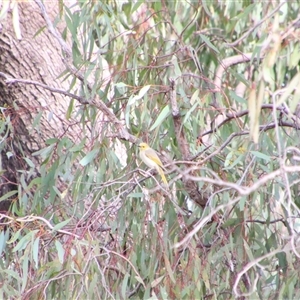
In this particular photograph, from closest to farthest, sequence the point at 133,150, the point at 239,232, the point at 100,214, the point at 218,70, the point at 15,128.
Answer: the point at 100,214, the point at 239,232, the point at 133,150, the point at 15,128, the point at 218,70

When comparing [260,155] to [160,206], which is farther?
[160,206]

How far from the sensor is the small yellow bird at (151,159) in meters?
2.67

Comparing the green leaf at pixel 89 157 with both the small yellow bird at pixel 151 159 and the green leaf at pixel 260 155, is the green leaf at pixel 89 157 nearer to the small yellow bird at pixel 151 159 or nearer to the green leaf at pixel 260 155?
the small yellow bird at pixel 151 159

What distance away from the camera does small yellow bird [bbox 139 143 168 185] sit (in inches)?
105

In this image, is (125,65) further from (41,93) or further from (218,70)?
(218,70)

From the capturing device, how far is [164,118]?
8.60 feet

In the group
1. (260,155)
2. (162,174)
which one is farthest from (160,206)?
(260,155)

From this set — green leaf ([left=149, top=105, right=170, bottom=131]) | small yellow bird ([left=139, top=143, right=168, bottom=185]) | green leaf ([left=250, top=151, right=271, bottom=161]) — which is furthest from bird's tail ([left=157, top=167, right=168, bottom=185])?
green leaf ([left=250, top=151, right=271, bottom=161])

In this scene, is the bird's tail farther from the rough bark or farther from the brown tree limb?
the rough bark

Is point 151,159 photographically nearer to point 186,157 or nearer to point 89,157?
point 186,157

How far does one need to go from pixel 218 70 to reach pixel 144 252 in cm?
150

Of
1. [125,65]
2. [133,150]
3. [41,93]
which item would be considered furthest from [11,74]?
[133,150]

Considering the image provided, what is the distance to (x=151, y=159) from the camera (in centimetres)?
271

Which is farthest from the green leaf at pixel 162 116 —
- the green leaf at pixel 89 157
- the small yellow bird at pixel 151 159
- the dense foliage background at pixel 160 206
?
the green leaf at pixel 89 157
